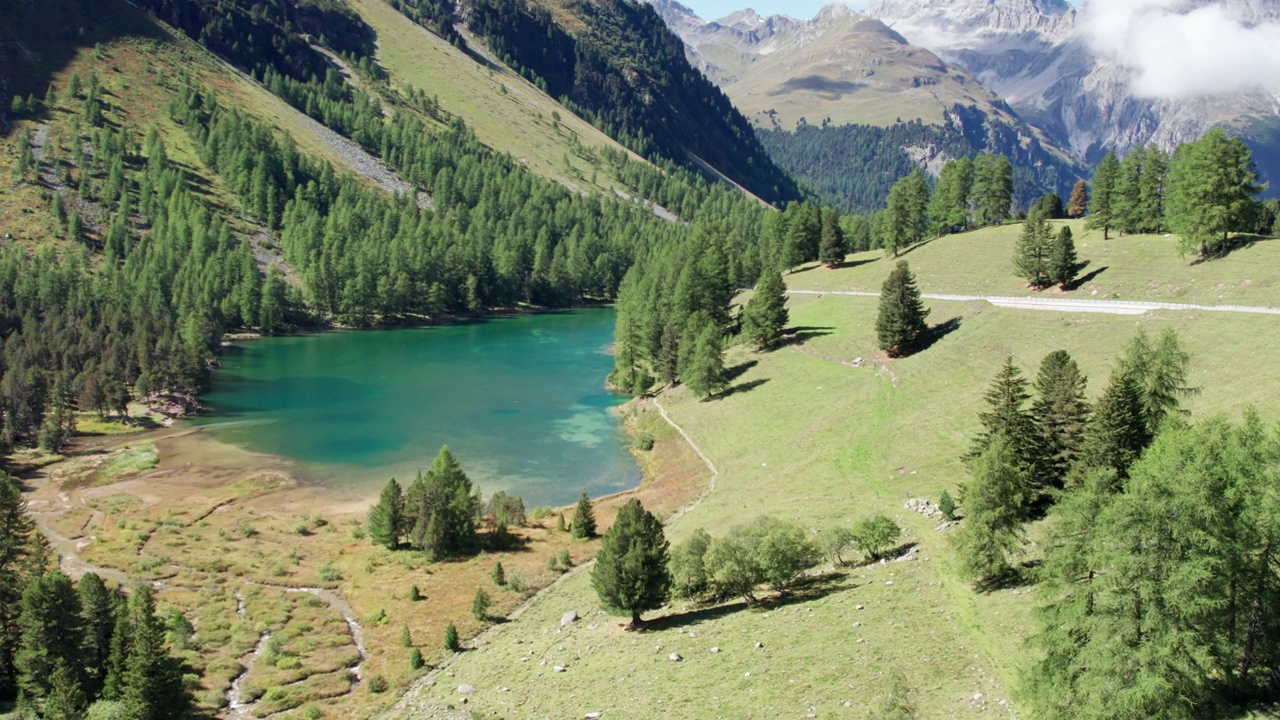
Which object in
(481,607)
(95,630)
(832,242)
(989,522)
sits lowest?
(481,607)

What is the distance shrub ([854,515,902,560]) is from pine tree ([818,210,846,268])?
96795 mm

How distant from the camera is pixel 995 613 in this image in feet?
109

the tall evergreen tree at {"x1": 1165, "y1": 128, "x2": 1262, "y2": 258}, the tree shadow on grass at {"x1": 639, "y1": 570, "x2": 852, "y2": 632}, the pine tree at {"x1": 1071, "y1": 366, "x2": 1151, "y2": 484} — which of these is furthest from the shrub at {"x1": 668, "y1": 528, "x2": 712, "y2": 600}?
the tall evergreen tree at {"x1": 1165, "y1": 128, "x2": 1262, "y2": 258}

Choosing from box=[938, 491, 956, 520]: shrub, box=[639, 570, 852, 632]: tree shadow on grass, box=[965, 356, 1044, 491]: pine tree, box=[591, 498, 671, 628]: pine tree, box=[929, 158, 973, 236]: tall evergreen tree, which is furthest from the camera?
box=[929, 158, 973, 236]: tall evergreen tree

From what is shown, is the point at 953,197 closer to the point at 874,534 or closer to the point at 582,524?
the point at 582,524

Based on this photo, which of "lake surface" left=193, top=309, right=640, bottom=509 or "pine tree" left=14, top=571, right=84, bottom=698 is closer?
"pine tree" left=14, top=571, right=84, bottom=698

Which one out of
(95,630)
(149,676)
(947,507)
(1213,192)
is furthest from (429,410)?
(1213,192)

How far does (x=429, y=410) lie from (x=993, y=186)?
9870 centimetres

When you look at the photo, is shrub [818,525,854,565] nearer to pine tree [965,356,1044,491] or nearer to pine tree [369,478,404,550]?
pine tree [965,356,1044,491]

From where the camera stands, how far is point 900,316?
83.9m

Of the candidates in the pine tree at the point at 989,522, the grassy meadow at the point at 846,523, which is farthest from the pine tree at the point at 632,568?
the pine tree at the point at 989,522

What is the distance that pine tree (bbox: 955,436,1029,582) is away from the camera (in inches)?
1389

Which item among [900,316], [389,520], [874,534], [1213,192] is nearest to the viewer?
[874,534]

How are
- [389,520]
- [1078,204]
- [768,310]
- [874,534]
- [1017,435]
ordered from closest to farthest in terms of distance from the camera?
[874,534] < [1017,435] < [389,520] < [768,310] < [1078,204]
